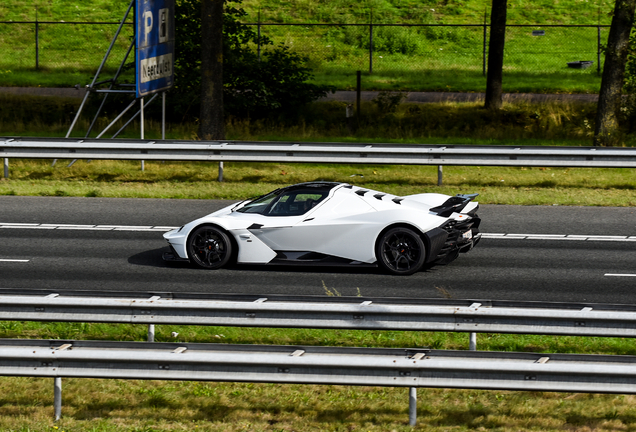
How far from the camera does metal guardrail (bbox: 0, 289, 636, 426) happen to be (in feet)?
19.2

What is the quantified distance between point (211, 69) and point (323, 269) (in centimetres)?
1029

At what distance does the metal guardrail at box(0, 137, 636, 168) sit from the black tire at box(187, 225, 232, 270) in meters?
6.43

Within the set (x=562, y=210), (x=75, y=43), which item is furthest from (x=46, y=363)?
(x=75, y=43)

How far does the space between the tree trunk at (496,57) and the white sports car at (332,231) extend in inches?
631

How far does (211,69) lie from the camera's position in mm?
20234

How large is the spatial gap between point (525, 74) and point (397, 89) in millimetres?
6860

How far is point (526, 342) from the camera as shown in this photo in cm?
833

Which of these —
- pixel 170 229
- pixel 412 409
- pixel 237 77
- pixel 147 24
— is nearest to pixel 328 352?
pixel 412 409

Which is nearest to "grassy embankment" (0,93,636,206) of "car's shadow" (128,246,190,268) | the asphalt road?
the asphalt road

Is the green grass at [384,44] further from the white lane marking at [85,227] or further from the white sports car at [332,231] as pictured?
the white sports car at [332,231]

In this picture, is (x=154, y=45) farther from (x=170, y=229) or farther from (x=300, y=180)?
(x=170, y=229)

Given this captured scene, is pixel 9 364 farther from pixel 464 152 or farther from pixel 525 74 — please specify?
pixel 525 74

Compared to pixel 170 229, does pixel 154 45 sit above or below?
above

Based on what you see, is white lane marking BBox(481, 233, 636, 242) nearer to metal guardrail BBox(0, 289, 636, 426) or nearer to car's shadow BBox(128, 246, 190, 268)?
car's shadow BBox(128, 246, 190, 268)
